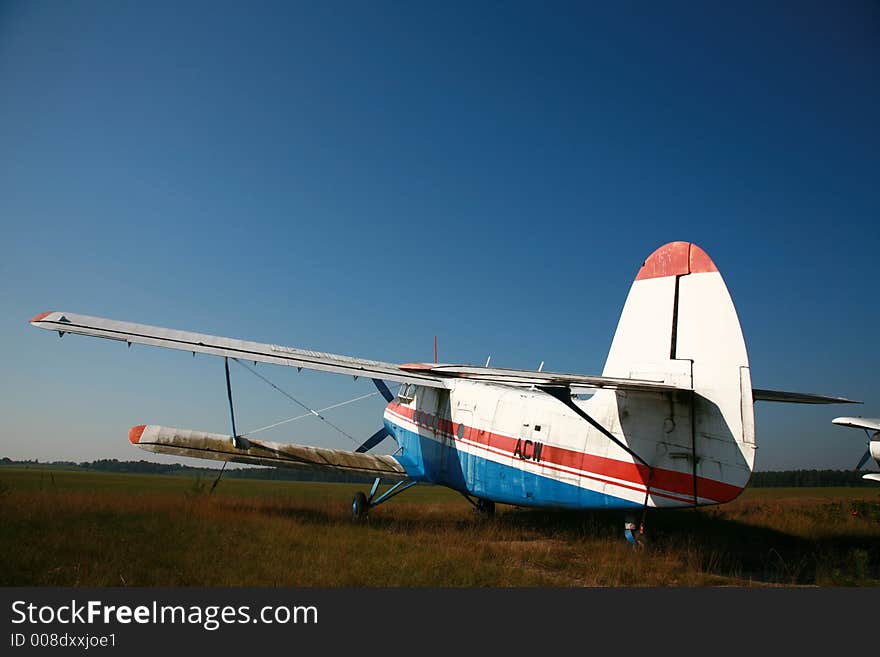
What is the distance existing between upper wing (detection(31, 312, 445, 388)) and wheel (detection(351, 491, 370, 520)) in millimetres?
3909

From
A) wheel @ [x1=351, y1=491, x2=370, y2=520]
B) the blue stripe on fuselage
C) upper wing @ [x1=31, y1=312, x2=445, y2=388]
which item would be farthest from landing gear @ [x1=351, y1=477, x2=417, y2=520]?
upper wing @ [x1=31, y1=312, x2=445, y2=388]

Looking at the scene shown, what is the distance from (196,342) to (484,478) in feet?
21.0

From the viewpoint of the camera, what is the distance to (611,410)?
27.7 feet

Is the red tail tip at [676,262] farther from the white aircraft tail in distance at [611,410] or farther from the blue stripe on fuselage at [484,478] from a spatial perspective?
the blue stripe on fuselage at [484,478]

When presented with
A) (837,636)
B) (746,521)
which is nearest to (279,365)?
(837,636)

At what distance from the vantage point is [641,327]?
341 inches

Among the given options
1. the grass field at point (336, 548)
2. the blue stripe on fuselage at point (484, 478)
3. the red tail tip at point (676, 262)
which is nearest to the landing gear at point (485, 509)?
the grass field at point (336, 548)

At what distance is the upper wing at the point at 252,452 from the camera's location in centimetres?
1141

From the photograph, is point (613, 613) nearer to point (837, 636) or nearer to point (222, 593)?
point (837, 636)

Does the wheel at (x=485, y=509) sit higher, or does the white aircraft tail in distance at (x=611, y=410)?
the white aircraft tail in distance at (x=611, y=410)

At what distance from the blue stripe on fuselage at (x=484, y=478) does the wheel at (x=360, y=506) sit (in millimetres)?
1351

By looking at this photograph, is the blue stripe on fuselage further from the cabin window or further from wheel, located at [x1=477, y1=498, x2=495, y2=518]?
wheel, located at [x1=477, y1=498, x2=495, y2=518]

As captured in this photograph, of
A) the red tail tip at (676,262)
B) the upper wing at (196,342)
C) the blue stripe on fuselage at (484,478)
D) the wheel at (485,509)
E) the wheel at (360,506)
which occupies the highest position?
the red tail tip at (676,262)

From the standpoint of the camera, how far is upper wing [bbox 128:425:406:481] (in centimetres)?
1141
